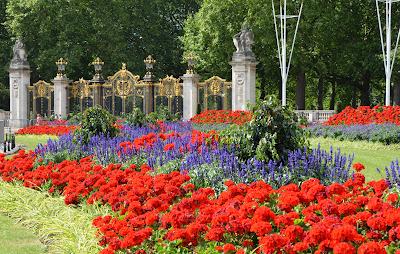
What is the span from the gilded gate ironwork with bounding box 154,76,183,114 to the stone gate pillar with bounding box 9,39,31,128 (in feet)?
24.3

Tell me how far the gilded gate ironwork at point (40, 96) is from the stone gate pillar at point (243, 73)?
10.8 metres

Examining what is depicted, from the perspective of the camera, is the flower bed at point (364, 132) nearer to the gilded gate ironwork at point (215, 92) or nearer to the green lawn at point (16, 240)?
the gilded gate ironwork at point (215, 92)

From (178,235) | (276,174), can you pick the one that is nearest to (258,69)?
(276,174)

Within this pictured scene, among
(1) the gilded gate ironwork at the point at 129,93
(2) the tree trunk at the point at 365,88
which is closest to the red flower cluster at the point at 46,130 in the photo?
(1) the gilded gate ironwork at the point at 129,93

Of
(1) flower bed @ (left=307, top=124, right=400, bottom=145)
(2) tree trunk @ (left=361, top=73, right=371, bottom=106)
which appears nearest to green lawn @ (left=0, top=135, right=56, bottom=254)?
(1) flower bed @ (left=307, top=124, right=400, bottom=145)

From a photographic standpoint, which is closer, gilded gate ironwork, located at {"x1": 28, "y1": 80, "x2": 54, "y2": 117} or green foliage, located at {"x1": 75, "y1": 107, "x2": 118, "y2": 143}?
green foliage, located at {"x1": 75, "y1": 107, "x2": 118, "y2": 143}

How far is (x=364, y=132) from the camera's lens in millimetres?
19000

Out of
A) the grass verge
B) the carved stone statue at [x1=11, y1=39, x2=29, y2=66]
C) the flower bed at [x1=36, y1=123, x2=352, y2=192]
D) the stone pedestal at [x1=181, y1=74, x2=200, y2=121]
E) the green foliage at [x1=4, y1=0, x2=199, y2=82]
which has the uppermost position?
the green foliage at [x1=4, y1=0, x2=199, y2=82]

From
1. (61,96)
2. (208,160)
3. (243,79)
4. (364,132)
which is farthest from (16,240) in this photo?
(61,96)

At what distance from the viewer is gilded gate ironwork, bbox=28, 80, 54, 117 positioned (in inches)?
1380

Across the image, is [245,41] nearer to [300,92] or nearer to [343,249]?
[300,92]

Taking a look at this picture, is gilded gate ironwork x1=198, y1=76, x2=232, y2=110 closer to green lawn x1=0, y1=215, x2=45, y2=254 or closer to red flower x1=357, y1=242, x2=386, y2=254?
green lawn x1=0, y1=215, x2=45, y2=254

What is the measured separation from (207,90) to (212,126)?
26.5 ft

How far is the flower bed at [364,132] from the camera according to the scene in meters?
18.1
